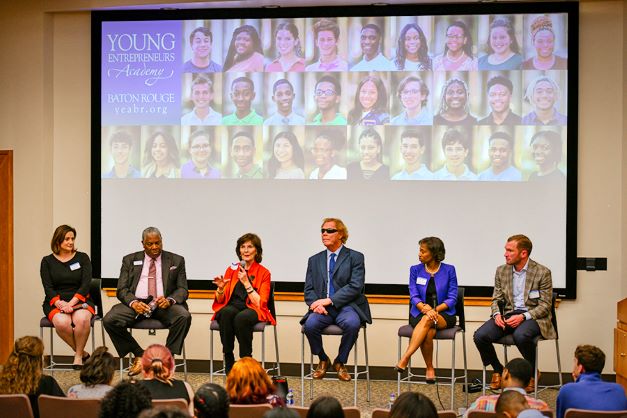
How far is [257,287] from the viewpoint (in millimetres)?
7402

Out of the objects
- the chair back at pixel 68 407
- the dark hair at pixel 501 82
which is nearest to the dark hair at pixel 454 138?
the dark hair at pixel 501 82

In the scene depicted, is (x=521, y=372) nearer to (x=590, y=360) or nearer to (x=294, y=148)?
(x=590, y=360)

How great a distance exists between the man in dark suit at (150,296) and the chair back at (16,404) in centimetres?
275

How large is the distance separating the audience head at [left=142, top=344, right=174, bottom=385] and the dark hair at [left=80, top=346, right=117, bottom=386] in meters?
0.25

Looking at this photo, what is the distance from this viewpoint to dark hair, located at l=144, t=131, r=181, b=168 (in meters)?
8.45

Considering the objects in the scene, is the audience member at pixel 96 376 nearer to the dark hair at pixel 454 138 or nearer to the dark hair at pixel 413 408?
the dark hair at pixel 413 408

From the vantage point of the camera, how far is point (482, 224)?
318 inches

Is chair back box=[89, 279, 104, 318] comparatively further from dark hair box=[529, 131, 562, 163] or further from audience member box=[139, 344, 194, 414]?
dark hair box=[529, 131, 562, 163]

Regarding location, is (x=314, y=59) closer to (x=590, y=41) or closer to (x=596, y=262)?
(x=590, y=41)

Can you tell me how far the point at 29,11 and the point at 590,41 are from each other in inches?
191

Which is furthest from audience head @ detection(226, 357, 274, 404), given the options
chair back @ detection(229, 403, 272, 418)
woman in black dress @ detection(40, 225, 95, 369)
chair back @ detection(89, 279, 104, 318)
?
chair back @ detection(89, 279, 104, 318)

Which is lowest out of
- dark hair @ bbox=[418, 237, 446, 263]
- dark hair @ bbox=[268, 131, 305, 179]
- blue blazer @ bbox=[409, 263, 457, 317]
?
blue blazer @ bbox=[409, 263, 457, 317]

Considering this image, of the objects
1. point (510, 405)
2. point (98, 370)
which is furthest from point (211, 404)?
point (98, 370)

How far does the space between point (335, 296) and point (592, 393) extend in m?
2.61
